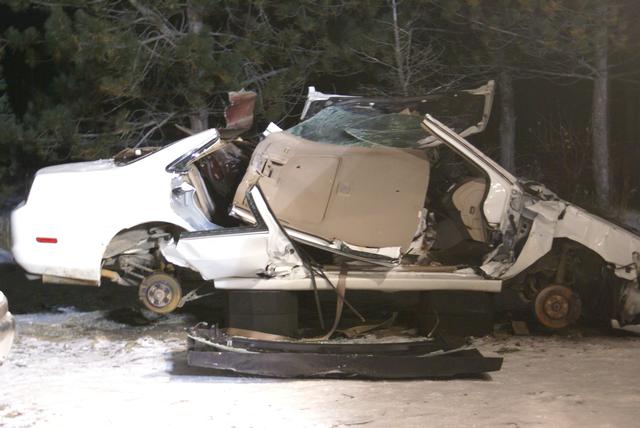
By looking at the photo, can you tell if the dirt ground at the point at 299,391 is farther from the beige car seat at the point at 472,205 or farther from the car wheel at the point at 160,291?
the beige car seat at the point at 472,205

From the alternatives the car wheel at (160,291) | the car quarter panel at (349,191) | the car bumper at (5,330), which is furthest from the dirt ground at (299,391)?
the car quarter panel at (349,191)

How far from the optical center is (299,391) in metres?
5.96

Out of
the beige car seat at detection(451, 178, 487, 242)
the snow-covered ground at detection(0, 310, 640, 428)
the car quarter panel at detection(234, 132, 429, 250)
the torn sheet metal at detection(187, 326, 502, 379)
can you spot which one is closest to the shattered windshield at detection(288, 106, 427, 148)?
the car quarter panel at detection(234, 132, 429, 250)

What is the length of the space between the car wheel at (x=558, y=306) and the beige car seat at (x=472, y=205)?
696mm

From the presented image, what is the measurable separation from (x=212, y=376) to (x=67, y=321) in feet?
8.10

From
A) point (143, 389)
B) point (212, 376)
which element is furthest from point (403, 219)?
point (143, 389)

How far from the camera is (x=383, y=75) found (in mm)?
11797

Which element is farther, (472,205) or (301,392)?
(472,205)

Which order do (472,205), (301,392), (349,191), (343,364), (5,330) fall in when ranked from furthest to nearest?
1. (472,205)
2. (349,191)
3. (343,364)
4. (301,392)
5. (5,330)

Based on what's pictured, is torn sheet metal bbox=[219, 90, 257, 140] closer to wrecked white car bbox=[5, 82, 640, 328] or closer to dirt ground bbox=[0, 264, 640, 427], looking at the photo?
wrecked white car bbox=[5, 82, 640, 328]

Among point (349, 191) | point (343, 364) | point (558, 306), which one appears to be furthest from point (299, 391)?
point (558, 306)

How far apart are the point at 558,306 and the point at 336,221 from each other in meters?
2.00

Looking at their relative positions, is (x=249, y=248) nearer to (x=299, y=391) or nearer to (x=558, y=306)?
(x=299, y=391)

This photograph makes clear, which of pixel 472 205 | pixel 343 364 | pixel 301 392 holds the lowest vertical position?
pixel 301 392
